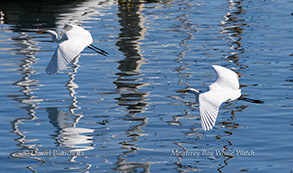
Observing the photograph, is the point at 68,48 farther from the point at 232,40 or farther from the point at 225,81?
the point at 232,40

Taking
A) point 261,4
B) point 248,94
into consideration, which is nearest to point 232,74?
point 248,94

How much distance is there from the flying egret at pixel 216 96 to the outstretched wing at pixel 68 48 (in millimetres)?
2687

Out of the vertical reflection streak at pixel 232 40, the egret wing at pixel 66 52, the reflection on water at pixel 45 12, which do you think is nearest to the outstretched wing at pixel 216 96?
the vertical reflection streak at pixel 232 40

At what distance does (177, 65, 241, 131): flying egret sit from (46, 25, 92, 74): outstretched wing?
106 inches

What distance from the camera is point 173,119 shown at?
47.3 ft

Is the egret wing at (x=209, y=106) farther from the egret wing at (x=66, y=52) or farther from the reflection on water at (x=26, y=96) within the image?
the egret wing at (x=66, y=52)

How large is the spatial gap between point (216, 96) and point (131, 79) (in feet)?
17.1

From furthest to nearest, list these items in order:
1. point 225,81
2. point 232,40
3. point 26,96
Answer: point 232,40 → point 26,96 → point 225,81

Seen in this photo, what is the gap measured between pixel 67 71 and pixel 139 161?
22.9 ft

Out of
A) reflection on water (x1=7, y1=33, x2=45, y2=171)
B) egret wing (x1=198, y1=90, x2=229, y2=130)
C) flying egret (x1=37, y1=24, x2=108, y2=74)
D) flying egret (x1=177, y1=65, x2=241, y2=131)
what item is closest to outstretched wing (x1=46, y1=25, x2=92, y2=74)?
flying egret (x1=37, y1=24, x2=108, y2=74)

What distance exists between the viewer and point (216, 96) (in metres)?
12.8

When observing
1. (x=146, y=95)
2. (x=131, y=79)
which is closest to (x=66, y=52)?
(x=146, y=95)

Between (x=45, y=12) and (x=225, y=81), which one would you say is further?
(x=45, y=12)

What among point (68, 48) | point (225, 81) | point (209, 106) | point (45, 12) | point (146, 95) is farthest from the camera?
point (45, 12)
